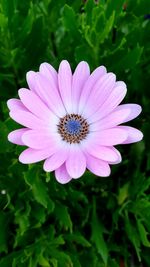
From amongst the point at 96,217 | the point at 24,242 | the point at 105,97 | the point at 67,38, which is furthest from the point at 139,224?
the point at 67,38

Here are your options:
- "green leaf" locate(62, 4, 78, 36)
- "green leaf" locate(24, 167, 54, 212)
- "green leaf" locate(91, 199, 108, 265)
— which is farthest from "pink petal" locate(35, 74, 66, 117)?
"green leaf" locate(91, 199, 108, 265)

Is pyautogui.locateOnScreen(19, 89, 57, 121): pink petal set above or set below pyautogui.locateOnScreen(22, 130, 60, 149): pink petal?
above

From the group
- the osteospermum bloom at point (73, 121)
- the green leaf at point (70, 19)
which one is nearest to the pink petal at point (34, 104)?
the osteospermum bloom at point (73, 121)

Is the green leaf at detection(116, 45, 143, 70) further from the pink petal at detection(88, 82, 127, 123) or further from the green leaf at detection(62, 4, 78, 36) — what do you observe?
the pink petal at detection(88, 82, 127, 123)

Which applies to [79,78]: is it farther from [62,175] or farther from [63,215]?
[63,215]

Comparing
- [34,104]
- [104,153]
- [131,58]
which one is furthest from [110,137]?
[131,58]

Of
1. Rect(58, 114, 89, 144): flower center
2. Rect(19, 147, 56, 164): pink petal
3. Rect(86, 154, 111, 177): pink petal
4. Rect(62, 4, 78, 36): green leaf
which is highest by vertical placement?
Rect(62, 4, 78, 36): green leaf

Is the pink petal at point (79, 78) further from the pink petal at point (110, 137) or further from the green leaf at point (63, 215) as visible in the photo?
the green leaf at point (63, 215)

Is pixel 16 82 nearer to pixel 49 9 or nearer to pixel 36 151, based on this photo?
pixel 49 9
